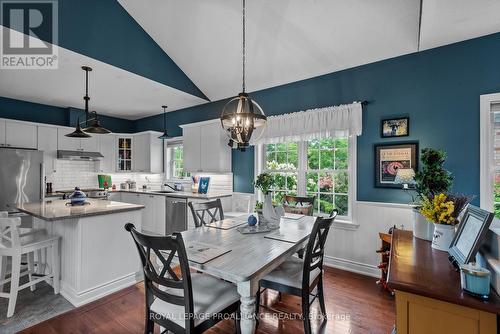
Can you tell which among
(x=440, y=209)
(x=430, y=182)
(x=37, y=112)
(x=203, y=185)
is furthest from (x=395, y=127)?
(x=37, y=112)

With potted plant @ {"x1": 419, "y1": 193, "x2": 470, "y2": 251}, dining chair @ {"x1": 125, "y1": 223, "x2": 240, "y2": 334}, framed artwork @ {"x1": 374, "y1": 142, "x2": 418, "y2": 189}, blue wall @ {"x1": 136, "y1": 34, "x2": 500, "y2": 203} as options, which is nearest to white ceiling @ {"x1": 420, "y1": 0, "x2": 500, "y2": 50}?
blue wall @ {"x1": 136, "y1": 34, "x2": 500, "y2": 203}

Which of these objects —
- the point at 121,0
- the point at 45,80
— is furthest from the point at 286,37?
the point at 45,80

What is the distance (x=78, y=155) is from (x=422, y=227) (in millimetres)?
5935

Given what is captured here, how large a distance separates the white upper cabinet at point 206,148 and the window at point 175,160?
0.69 m

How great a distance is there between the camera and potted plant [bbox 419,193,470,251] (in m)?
1.50

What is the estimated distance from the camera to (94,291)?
249cm

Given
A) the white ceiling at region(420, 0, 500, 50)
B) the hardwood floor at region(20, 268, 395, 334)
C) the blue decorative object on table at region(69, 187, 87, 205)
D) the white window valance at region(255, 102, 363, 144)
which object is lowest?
the hardwood floor at region(20, 268, 395, 334)

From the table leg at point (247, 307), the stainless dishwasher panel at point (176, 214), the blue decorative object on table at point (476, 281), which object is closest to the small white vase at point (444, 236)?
the blue decorative object on table at point (476, 281)

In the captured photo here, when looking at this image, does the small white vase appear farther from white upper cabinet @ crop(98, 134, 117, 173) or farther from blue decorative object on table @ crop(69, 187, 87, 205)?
white upper cabinet @ crop(98, 134, 117, 173)

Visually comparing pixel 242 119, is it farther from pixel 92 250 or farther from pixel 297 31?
pixel 92 250

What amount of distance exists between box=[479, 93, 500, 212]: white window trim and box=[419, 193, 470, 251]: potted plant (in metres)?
1.33

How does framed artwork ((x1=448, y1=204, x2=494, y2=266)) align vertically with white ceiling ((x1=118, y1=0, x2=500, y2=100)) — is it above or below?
below

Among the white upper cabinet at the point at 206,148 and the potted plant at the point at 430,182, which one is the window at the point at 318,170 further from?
the potted plant at the point at 430,182

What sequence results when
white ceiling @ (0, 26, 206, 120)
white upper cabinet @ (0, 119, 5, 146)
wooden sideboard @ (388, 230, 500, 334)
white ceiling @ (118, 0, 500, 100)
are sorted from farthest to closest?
1. white upper cabinet @ (0, 119, 5, 146)
2. white ceiling @ (0, 26, 206, 120)
3. white ceiling @ (118, 0, 500, 100)
4. wooden sideboard @ (388, 230, 500, 334)
